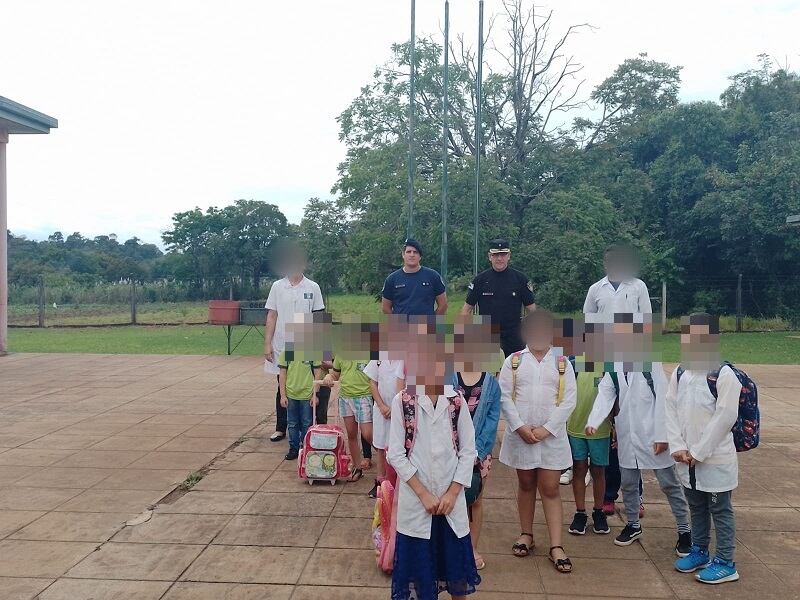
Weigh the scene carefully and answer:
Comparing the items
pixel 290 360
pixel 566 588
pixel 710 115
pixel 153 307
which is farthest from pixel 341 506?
pixel 153 307

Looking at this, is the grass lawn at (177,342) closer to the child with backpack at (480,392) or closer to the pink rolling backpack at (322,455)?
the pink rolling backpack at (322,455)

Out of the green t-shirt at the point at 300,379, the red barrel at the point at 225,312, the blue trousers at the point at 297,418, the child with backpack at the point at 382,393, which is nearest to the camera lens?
the child with backpack at the point at 382,393

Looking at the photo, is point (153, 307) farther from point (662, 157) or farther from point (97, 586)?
point (97, 586)

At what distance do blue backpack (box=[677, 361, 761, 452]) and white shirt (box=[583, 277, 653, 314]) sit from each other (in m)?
1.37

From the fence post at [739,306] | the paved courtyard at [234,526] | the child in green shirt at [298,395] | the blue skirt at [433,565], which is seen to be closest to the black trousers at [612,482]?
the paved courtyard at [234,526]

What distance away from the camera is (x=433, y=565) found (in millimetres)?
3139

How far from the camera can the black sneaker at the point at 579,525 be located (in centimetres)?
462

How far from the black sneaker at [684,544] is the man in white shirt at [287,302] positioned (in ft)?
11.9

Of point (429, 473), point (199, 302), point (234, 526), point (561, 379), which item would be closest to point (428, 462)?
point (429, 473)

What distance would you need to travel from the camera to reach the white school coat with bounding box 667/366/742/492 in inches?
150

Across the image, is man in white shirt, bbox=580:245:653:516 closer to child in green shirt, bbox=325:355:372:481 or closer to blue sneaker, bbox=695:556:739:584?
blue sneaker, bbox=695:556:739:584

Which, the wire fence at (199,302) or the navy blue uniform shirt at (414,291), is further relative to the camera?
the wire fence at (199,302)

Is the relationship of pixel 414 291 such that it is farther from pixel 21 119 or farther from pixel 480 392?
pixel 21 119

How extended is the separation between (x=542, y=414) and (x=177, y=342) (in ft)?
48.6
